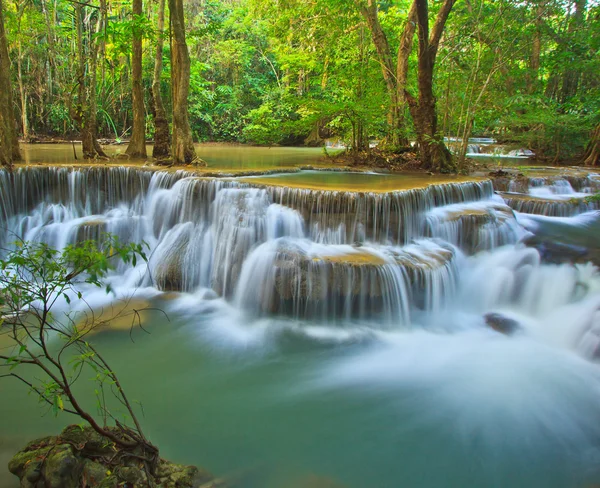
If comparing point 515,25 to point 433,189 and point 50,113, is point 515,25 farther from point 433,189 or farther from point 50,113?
point 50,113

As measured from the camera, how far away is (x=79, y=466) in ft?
9.39

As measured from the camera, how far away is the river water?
4.07 m

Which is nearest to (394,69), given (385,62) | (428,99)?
(385,62)

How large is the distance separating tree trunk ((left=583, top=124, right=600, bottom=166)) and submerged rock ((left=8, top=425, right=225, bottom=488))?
52.2 feet

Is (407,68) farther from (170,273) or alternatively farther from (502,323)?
(170,273)

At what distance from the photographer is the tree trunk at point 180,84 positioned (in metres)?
10.1

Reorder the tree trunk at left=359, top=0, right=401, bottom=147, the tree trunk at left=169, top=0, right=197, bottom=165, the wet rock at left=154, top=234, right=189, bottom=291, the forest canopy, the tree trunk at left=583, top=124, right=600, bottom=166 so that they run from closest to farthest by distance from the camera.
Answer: the wet rock at left=154, top=234, right=189, bottom=291 → the tree trunk at left=169, top=0, right=197, bottom=165 → the forest canopy → the tree trunk at left=359, top=0, right=401, bottom=147 → the tree trunk at left=583, top=124, right=600, bottom=166

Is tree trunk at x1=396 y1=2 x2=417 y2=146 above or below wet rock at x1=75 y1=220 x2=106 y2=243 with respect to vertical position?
above

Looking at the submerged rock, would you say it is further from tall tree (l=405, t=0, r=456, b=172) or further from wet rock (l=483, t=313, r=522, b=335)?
tall tree (l=405, t=0, r=456, b=172)

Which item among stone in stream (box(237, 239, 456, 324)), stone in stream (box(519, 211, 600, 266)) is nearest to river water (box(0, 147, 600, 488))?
stone in stream (box(237, 239, 456, 324))

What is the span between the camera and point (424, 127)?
37.8 feet

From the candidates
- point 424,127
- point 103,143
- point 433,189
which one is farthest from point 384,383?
point 103,143

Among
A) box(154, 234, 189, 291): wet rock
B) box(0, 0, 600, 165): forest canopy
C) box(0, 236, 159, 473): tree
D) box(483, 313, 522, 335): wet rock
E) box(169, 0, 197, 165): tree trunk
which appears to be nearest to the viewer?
box(0, 236, 159, 473): tree

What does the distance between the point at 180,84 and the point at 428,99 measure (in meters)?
6.64
